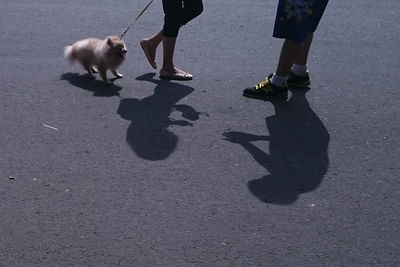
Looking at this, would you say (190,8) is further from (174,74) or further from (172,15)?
(174,74)

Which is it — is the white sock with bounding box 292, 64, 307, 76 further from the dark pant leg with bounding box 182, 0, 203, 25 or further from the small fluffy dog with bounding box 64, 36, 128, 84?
the small fluffy dog with bounding box 64, 36, 128, 84

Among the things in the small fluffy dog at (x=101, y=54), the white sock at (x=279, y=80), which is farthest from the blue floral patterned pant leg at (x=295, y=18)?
the small fluffy dog at (x=101, y=54)

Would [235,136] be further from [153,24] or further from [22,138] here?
[153,24]

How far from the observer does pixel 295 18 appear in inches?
218

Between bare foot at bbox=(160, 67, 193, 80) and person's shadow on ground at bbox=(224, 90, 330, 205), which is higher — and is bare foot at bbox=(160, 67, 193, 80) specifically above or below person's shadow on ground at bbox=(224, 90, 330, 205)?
below

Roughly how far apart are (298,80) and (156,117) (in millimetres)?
1560

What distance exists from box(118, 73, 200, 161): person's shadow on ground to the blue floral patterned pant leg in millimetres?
1057

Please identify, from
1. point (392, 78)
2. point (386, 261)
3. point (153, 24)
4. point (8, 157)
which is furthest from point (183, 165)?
point (153, 24)

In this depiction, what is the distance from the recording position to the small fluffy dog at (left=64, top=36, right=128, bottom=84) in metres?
6.01

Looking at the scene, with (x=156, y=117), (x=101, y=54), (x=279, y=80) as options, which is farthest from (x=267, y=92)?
(x=101, y=54)

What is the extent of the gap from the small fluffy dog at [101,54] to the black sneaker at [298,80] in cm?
161

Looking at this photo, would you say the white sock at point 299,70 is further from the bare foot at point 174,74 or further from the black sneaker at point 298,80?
the bare foot at point 174,74

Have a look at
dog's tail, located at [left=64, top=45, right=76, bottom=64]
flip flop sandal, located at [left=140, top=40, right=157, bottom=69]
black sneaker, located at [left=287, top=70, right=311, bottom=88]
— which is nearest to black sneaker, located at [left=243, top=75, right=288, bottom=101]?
black sneaker, located at [left=287, top=70, right=311, bottom=88]

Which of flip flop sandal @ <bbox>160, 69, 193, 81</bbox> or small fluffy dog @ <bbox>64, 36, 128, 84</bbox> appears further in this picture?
flip flop sandal @ <bbox>160, 69, 193, 81</bbox>
